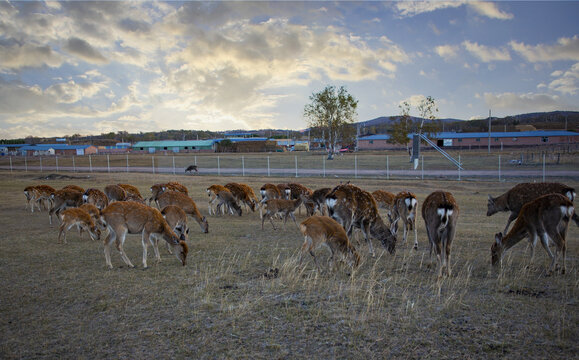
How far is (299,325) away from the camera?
5363 mm

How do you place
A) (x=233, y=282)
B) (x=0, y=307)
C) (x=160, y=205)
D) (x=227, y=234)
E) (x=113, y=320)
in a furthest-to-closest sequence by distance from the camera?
1. (x=160, y=205)
2. (x=227, y=234)
3. (x=233, y=282)
4. (x=0, y=307)
5. (x=113, y=320)

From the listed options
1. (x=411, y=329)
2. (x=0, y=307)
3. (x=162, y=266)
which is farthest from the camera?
(x=162, y=266)

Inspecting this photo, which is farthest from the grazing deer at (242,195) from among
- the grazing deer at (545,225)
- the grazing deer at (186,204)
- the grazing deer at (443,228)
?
the grazing deer at (545,225)

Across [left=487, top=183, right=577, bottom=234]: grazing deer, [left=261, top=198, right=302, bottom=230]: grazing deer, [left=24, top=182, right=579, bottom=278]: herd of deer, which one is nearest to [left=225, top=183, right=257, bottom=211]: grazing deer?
[left=24, top=182, right=579, bottom=278]: herd of deer

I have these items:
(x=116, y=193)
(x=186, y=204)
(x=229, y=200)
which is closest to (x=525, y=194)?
(x=186, y=204)

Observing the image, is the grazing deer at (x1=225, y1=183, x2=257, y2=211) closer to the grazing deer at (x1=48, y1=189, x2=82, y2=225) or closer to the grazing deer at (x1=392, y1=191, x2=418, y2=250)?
the grazing deer at (x1=48, y1=189, x2=82, y2=225)

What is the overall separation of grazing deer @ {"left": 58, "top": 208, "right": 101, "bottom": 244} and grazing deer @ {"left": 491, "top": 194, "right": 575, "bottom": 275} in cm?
1083

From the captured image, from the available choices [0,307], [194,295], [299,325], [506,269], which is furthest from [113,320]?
[506,269]

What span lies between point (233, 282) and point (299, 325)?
221cm

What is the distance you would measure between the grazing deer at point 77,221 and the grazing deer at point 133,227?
283 cm

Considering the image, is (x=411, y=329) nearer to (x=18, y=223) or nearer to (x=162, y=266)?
(x=162, y=266)

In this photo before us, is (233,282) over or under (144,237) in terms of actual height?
under

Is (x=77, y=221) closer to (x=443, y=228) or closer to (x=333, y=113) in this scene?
(x=443, y=228)

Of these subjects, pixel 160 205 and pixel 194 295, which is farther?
pixel 160 205
